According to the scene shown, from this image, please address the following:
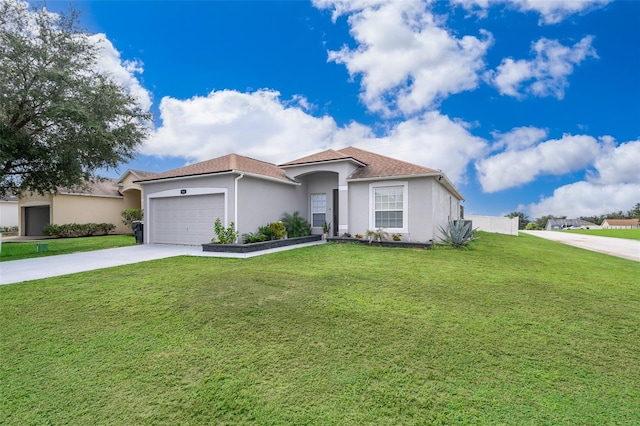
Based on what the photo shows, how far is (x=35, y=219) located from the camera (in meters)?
24.7

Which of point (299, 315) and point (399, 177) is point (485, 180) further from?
point (299, 315)

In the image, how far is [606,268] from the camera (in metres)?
9.25

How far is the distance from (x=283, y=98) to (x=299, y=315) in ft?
57.9

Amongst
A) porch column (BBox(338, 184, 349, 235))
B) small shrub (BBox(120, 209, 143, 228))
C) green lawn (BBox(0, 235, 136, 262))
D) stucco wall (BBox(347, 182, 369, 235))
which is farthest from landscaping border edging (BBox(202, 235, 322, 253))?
small shrub (BBox(120, 209, 143, 228))

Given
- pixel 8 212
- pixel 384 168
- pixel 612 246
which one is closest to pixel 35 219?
pixel 8 212

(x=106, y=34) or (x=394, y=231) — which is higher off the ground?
(x=106, y=34)

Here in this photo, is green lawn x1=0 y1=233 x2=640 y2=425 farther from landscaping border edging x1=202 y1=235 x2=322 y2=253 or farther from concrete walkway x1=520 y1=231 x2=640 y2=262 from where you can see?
concrete walkway x1=520 y1=231 x2=640 y2=262

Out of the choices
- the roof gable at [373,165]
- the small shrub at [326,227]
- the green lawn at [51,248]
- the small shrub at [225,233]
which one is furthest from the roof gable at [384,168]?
the green lawn at [51,248]

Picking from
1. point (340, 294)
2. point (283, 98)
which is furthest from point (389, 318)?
point (283, 98)

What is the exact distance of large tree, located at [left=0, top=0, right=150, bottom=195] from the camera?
37.7ft

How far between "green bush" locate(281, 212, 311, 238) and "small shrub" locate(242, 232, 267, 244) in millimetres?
1767

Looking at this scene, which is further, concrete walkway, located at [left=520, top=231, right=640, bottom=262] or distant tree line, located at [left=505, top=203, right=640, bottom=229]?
distant tree line, located at [left=505, top=203, right=640, bottom=229]

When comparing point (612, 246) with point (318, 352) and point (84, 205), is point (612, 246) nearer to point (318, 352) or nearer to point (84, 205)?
point (318, 352)

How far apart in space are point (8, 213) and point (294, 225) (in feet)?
114
